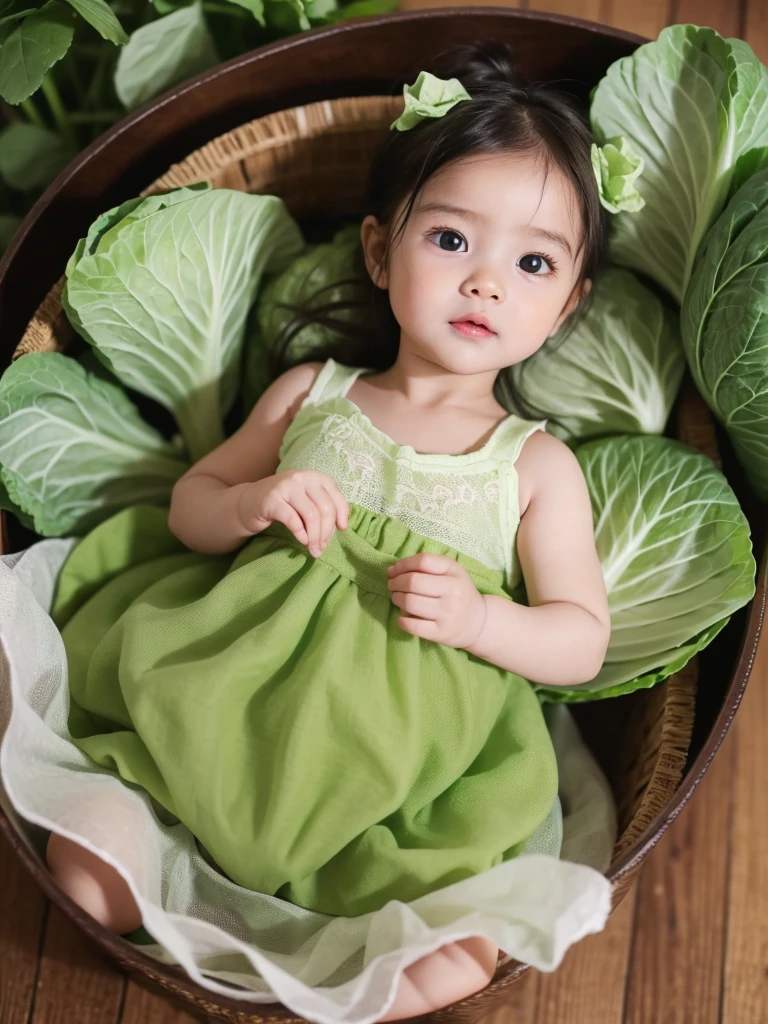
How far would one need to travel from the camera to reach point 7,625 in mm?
1033

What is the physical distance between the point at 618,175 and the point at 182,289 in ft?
Answer: 1.91

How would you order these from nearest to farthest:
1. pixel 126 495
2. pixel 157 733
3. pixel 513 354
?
pixel 157 733 < pixel 513 354 < pixel 126 495

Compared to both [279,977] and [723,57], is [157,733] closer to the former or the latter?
[279,977]

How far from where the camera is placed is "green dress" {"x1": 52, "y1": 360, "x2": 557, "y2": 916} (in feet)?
3.32

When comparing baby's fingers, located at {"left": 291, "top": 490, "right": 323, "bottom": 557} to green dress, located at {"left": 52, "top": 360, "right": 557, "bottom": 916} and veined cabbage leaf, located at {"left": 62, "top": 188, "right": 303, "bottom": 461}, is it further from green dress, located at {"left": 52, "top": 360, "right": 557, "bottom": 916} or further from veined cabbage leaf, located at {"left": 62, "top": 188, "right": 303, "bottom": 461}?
veined cabbage leaf, located at {"left": 62, "top": 188, "right": 303, "bottom": 461}

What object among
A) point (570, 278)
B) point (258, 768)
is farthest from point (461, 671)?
point (570, 278)

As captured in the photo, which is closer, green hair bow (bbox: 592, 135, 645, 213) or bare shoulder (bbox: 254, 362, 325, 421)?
green hair bow (bbox: 592, 135, 645, 213)

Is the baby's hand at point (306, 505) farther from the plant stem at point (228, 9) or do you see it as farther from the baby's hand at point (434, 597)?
the plant stem at point (228, 9)

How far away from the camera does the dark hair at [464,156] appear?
112 centimetres

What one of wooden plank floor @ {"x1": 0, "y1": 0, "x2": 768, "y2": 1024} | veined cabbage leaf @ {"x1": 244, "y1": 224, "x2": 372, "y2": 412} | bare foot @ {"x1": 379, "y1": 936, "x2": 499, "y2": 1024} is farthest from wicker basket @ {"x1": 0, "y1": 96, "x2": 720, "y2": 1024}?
wooden plank floor @ {"x1": 0, "y1": 0, "x2": 768, "y2": 1024}

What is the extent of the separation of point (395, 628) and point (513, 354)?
0.36 meters

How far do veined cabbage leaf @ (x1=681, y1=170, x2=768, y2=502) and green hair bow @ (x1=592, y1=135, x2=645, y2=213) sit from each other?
12cm

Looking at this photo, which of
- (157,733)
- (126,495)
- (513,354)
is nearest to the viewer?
(157,733)

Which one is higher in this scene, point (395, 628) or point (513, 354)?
point (513, 354)
